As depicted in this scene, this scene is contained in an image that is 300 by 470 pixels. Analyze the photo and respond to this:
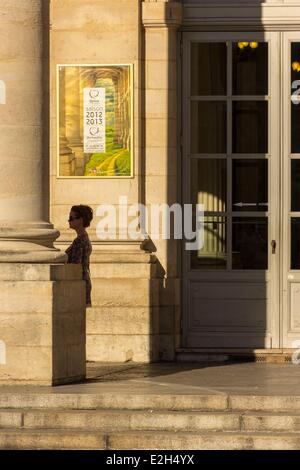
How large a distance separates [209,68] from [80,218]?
95.0 inches

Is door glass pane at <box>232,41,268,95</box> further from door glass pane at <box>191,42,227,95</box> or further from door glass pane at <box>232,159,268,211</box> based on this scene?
door glass pane at <box>232,159,268,211</box>

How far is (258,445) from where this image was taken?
453 inches

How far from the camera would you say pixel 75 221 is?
1521 cm

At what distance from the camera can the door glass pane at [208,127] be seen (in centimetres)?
1661

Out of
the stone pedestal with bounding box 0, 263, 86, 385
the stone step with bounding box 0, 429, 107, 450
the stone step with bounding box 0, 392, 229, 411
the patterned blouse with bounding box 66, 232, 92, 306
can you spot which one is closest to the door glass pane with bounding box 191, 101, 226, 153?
the patterned blouse with bounding box 66, 232, 92, 306

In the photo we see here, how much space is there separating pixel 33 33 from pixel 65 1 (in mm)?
2860

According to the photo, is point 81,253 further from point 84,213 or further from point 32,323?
point 32,323

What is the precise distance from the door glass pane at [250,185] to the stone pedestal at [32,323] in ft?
12.0

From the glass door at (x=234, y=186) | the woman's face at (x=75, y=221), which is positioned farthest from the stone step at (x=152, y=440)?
the glass door at (x=234, y=186)

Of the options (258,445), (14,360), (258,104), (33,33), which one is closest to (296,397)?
(258,445)
